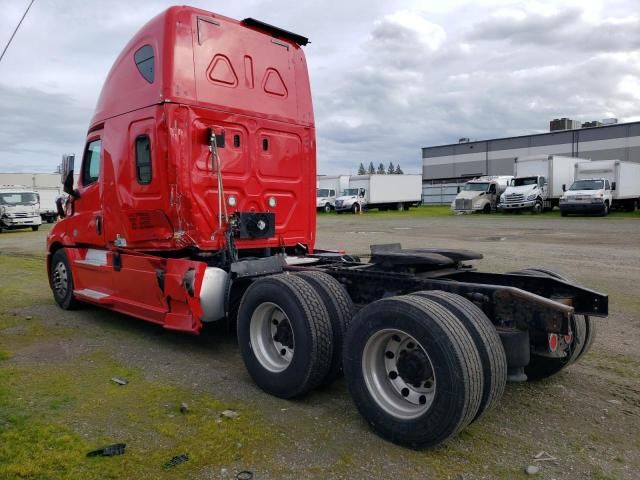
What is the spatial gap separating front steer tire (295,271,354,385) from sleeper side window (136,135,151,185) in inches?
94.5

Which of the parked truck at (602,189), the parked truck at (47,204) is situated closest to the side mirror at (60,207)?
the parked truck at (602,189)

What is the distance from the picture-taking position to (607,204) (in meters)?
29.2

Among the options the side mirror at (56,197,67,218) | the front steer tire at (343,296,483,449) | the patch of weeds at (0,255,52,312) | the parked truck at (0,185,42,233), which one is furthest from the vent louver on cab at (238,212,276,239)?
the parked truck at (0,185,42,233)

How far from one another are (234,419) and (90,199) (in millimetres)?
4195

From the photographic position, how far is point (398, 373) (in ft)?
11.8

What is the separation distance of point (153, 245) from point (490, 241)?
12345 mm

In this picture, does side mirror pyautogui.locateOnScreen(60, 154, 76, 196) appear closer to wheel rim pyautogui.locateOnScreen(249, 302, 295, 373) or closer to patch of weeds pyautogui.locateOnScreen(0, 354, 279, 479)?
patch of weeds pyautogui.locateOnScreen(0, 354, 279, 479)

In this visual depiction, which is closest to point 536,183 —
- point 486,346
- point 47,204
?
point 486,346

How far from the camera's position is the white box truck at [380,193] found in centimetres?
4019

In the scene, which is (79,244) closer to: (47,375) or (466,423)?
(47,375)

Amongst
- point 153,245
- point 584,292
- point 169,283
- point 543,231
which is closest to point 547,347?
point 584,292

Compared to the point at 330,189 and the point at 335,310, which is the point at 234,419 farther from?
the point at 330,189

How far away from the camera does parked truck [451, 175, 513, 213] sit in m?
34.6

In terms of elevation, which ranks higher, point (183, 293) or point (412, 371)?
point (183, 293)
